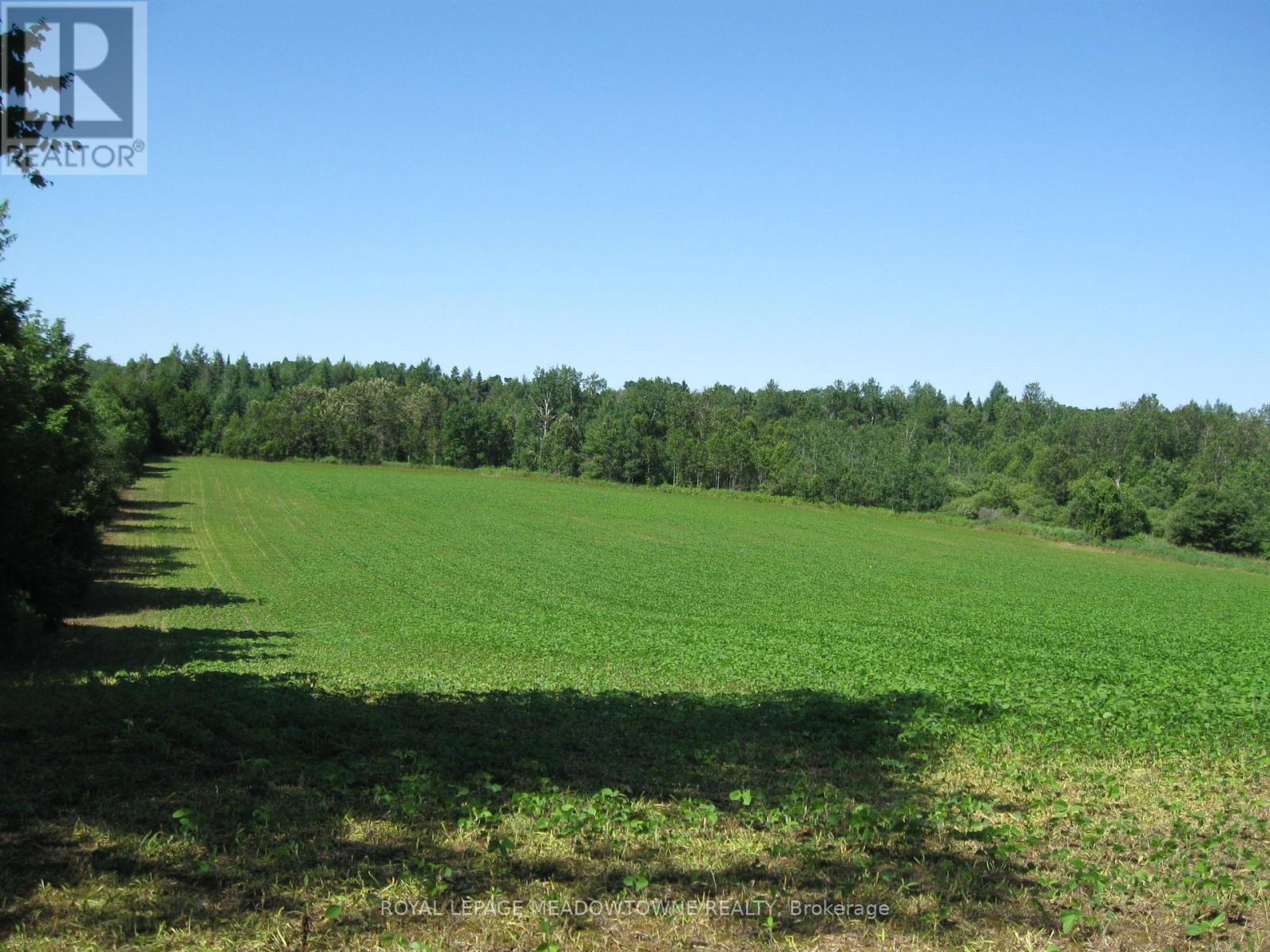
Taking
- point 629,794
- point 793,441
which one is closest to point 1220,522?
point 793,441

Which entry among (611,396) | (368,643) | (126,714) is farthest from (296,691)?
(611,396)

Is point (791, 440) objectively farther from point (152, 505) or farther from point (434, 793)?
point (434, 793)

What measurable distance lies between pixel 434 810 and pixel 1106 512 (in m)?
97.6

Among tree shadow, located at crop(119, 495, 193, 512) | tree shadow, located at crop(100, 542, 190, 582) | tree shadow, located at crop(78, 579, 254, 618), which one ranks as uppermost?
tree shadow, located at crop(119, 495, 193, 512)

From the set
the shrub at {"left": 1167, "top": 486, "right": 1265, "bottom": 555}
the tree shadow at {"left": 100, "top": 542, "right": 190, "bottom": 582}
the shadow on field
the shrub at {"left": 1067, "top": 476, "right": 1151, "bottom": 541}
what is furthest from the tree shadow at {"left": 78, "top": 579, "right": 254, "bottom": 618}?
the shrub at {"left": 1167, "top": 486, "right": 1265, "bottom": 555}

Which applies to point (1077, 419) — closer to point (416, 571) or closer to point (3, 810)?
point (416, 571)

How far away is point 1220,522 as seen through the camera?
284 feet

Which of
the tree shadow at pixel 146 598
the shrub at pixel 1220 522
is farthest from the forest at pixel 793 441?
the tree shadow at pixel 146 598

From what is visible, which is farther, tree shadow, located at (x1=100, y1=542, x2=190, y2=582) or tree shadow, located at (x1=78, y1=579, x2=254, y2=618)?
tree shadow, located at (x1=100, y1=542, x2=190, y2=582)

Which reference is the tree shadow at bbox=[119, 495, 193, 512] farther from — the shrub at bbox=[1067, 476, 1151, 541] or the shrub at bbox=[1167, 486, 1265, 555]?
the shrub at bbox=[1167, 486, 1265, 555]

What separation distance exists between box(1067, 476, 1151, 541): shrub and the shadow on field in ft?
294

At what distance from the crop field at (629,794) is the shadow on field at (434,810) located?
3 centimetres

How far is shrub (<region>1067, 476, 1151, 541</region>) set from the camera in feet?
302

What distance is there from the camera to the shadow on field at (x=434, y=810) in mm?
5977
